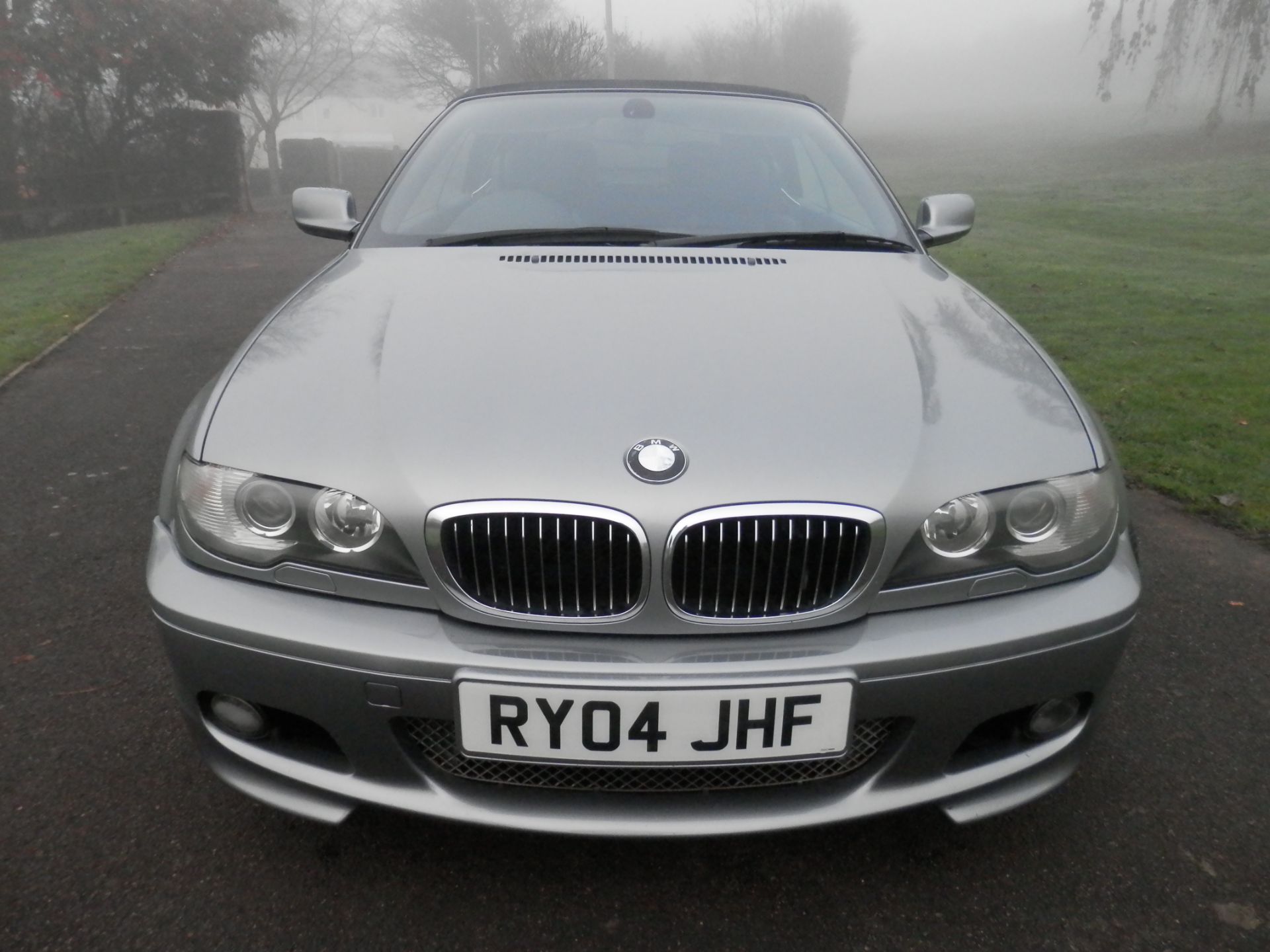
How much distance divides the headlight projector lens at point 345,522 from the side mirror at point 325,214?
1741 millimetres

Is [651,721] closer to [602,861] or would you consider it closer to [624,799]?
[624,799]

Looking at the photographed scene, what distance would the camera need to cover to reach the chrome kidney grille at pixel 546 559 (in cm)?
170

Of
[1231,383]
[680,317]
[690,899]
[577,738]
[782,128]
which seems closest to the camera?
[577,738]

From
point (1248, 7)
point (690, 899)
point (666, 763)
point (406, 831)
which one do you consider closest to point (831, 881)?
point (690, 899)

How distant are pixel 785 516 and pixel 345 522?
740 millimetres

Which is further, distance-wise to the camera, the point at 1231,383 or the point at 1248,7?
the point at 1248,7

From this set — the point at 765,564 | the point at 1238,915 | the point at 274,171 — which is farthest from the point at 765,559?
the point at 274,171

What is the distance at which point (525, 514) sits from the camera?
1.70 metres

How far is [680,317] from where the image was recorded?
2.23 meters

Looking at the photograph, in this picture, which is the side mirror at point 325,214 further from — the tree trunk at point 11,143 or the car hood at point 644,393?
the tree trunk at point 11,143

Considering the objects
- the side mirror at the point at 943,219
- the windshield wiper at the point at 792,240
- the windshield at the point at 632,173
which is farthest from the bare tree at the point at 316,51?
the windshield wiper at the point at 792,240

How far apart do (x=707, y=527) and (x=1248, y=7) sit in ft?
95.6

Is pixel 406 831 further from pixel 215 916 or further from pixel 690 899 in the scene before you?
pixel 690 899

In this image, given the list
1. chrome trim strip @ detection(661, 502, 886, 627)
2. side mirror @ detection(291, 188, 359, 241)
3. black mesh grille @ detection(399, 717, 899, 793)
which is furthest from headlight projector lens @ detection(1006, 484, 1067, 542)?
side mirror @ detection(291, 188, 359, 241)
